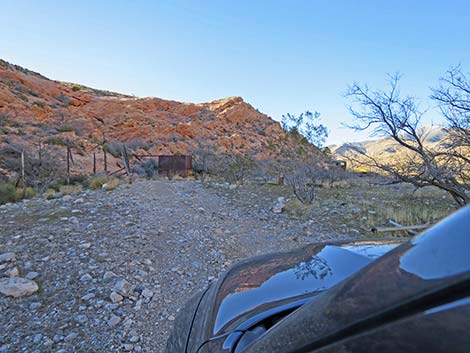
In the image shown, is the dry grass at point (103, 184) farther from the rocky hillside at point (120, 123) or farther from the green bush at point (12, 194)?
the rocky hillside at point (120, 123)

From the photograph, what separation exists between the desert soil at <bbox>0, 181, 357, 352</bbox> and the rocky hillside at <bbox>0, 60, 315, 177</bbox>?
35.1 ft

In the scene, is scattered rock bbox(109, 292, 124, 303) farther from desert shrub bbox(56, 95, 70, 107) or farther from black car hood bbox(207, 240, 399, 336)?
desert shrub bbox(56, 95, 70, 107)

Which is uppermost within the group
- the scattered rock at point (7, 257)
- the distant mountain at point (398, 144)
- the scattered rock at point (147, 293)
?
the distant mountain at point (398, 144)

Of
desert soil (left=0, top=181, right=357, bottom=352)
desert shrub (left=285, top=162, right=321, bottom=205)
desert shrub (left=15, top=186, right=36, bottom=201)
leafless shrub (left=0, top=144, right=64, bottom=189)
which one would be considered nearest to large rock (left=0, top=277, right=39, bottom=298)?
desert soil (left=0, top=181, right=357, bottom=352)

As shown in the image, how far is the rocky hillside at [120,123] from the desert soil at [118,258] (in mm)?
10690

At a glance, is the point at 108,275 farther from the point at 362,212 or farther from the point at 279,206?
the point at 362,212

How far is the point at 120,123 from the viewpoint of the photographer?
28047mm

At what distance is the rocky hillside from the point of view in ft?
65.4

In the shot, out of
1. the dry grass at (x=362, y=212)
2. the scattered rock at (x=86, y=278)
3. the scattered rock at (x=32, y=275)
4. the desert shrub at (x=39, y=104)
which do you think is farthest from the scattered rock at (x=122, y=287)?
the desert shrub at (x=39, y=104)

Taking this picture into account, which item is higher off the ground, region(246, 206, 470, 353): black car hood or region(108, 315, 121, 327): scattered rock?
region(246, 206, 470, 353): black car hood

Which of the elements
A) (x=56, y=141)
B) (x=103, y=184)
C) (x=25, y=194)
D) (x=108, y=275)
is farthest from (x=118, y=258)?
(x=56, y=141)

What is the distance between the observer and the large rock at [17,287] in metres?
3.17

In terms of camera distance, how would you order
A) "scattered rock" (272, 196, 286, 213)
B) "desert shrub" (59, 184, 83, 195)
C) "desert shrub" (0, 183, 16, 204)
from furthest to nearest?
"desert shrub" (59, 184, 83, 195) < "desert shrub" (0, 183, 16, 204) < "scattered rock" (272, 196, 286, 213)

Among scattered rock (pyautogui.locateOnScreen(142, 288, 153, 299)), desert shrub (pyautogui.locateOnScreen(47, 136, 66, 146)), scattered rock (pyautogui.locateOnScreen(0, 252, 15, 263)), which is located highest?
desert shrub (pyautogui.locateOnScreen(47, 136, 66, 146))
